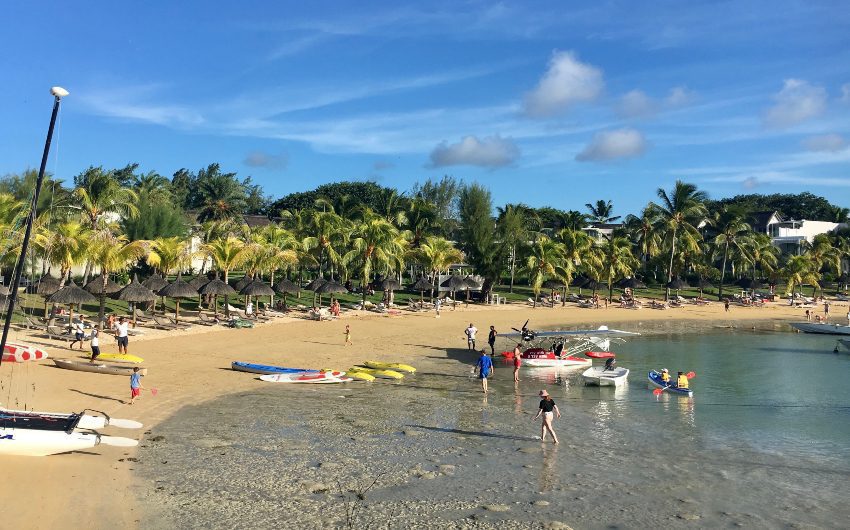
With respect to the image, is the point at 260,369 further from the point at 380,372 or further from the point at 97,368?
the point at 97,368

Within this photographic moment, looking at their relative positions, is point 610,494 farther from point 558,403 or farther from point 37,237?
point 37,237

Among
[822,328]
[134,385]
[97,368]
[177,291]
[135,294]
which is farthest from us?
[822,328]

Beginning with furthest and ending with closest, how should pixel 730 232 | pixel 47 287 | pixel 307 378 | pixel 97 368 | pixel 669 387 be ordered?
pixel 730 232 < pixel 47 287 < pixel 669 387 < pixel 307 378 < pixel 97 368

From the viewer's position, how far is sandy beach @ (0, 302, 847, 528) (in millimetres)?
11242

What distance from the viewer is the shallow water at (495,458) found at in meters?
11.2

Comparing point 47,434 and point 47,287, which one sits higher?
point 47,287

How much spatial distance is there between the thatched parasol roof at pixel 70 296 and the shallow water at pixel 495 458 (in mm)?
11885

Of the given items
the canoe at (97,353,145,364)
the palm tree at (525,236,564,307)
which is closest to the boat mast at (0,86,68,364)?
the canoe at (97,353,145,364)

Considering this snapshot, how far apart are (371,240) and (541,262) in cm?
1743

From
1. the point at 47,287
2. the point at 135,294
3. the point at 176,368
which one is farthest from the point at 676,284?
the point at 47,287

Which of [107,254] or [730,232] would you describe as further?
[730,232]

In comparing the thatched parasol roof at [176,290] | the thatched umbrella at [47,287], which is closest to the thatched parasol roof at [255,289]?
the thatched parasol roof at [176,290]

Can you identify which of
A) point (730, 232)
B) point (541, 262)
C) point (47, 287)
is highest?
point (730, 232)

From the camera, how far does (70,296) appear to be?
27672 mm
